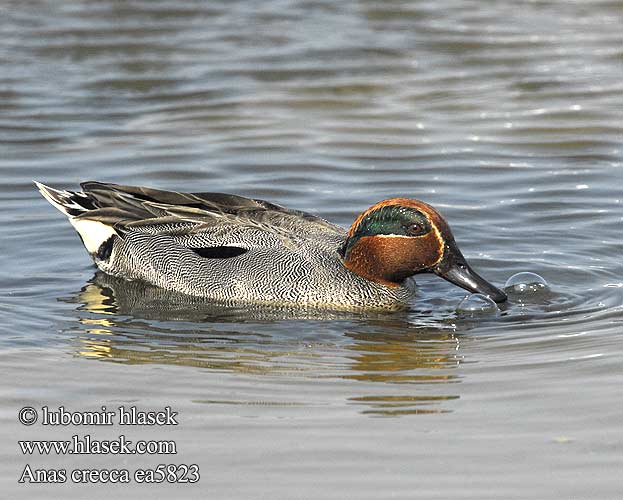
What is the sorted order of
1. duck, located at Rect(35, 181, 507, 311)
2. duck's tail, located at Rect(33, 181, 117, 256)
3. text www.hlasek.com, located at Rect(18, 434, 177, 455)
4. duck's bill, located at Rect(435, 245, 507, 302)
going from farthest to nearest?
duck's tail, located at Rect(33, 181, 117, 256) → duck, located at Rect(35, 181, 507, 311) → duck's bill, located at Rect(435, 245, 507, 302) → text www.hlasek.com, located at Rect(18, 434, 177, 455)

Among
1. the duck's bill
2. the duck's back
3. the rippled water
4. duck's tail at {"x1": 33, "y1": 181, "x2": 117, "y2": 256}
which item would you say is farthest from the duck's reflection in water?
duck's tail at {"x1": 33, "y1": 181, "x2": 117, "y2": 256}

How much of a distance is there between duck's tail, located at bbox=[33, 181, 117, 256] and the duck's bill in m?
2.26

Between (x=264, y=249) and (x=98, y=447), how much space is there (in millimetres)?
2941

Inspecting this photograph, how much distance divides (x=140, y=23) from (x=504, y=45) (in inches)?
179

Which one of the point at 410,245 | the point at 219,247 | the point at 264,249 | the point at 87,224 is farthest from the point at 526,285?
the point at 87,224

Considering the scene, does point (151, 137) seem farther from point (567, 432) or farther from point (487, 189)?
point (567, 432)

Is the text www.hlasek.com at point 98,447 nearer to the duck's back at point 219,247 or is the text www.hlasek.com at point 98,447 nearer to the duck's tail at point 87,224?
the duck's back at point 219,247

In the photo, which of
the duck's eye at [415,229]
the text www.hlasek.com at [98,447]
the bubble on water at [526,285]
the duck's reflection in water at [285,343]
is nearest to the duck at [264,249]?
the duck's eye at [415,229]

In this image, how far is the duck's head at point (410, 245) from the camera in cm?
767

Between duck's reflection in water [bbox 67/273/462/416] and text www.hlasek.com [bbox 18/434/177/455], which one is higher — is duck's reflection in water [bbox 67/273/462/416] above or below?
below

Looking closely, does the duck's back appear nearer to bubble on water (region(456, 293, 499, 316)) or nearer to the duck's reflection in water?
the duck's reflection in water

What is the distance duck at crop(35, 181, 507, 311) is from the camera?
7.75m

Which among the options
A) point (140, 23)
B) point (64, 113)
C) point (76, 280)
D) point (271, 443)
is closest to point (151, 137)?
point (64, 113)

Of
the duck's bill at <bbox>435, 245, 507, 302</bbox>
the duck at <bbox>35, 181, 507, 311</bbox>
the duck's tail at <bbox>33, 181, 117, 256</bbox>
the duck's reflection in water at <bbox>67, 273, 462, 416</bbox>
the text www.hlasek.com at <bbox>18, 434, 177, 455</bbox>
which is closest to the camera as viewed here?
the text www.hlasek.com at <bbox>18, 434, 177, 455</bbox>
